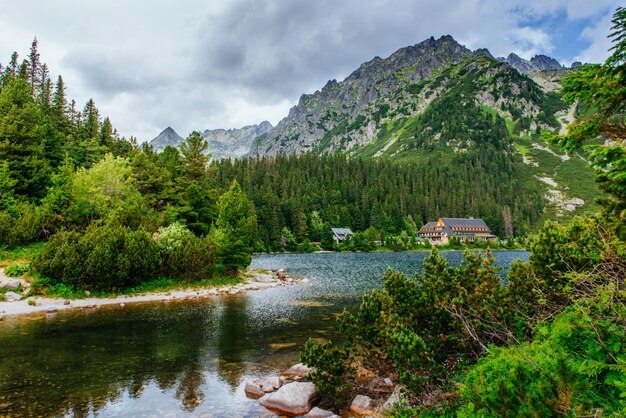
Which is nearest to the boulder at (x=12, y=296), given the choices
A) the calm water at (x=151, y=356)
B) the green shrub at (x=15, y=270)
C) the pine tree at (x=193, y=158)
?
the green shrub at (x=15, y=270)

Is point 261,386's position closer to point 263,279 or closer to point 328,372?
point 328,372

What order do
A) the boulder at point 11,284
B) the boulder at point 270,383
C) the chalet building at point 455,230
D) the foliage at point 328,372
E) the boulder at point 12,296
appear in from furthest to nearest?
the chalet building at point 455,230 < the boulder at point 11,284 < the boulder at point 12,296 < the boulder at point 270,383 < the foliage at point 328,372

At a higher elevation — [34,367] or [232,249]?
[232,249]

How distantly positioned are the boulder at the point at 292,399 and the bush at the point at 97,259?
26409 millimetres

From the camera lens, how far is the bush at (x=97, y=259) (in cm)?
3325

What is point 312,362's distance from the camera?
13742 millimetres

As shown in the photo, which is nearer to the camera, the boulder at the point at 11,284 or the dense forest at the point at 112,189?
the boulder at the point at 11,284

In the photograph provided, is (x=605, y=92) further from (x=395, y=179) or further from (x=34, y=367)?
(x=395, y=179)

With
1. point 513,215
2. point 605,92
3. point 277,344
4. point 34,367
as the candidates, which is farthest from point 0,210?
point 513,215

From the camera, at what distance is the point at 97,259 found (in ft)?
109

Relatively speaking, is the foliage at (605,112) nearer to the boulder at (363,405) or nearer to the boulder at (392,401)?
the boulder at (392,401)

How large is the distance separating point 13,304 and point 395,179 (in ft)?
603

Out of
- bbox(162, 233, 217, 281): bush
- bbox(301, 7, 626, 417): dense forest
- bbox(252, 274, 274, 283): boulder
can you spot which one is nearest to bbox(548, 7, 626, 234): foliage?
bbox(301, 7, 626, 417): dense forest

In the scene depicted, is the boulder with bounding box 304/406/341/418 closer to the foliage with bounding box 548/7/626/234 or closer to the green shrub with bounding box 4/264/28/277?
the foliage with bounding box 548/7/626/234
